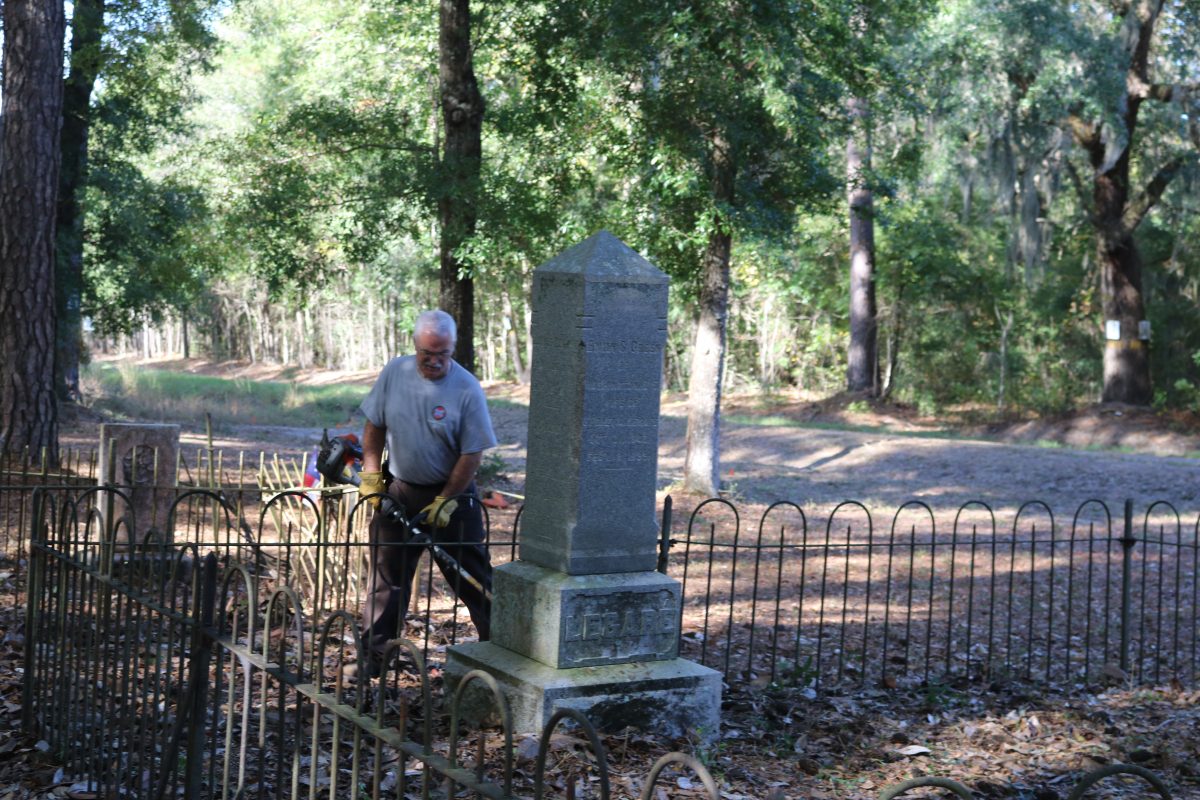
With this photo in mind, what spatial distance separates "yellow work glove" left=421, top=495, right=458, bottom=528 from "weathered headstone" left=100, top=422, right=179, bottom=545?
2575 millimetres

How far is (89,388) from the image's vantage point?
2753 centimetres

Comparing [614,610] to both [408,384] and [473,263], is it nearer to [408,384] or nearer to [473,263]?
[408,384]

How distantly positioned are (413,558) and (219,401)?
25.8 m

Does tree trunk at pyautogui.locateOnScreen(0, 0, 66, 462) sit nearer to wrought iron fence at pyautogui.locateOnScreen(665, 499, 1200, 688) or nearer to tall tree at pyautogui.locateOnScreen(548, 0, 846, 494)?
tall tree at pyautogui.locateOnScreen(548, 0, 846, 494)

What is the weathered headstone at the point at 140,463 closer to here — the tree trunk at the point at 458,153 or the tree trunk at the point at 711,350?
the tree trunk at the point at 458,153

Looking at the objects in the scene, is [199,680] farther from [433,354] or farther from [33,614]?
[433,354]

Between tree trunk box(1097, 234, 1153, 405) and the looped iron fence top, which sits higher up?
tree trunk box(1097, 234, 1153, 405)

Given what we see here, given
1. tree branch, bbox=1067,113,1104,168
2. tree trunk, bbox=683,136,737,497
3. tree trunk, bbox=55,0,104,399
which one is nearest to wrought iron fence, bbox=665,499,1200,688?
tree trunk, bbox=683,136,737,497

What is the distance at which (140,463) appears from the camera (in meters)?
8.77

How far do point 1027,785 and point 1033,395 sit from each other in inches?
1208

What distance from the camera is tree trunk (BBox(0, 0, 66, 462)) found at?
11492 mm

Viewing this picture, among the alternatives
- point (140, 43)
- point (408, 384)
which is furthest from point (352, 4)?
point (408, 384)

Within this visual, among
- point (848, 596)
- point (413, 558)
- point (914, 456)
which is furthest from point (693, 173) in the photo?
point (914, 456)

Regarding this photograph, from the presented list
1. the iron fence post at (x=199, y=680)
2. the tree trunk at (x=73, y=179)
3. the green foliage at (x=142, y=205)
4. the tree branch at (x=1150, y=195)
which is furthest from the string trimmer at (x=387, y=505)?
the tree branch at (x=1150, y=195)
